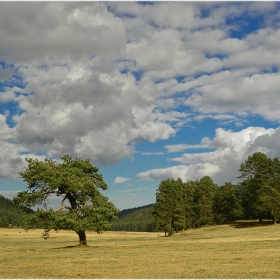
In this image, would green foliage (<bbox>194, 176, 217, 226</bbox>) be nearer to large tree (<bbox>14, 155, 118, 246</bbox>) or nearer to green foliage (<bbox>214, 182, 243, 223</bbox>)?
green foliage (<bbox>214, 182, 243, 223</bbox>)

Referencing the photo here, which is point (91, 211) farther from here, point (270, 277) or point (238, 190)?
point (238, 190)

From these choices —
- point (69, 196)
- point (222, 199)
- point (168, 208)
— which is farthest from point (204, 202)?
point (69, 196)

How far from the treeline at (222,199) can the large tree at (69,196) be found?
51134mm

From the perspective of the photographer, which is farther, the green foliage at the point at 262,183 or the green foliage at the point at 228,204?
the green foliage at the point at 228,204

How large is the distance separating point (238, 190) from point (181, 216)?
25.6 meters

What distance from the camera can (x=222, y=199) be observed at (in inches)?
4402

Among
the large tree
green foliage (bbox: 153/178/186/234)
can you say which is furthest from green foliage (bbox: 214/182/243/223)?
the large tree

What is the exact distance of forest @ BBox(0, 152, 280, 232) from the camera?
90875 mm

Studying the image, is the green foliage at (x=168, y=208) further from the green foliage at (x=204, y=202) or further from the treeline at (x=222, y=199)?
the green foliage at (x=204, y=202)

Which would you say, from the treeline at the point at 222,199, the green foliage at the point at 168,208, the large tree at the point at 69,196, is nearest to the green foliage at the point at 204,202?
the treeline at the point at 222,199

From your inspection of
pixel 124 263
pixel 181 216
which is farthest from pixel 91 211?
pixel 181 216

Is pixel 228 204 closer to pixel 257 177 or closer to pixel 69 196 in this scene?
pixel 257 177

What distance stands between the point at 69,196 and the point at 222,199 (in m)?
76.0

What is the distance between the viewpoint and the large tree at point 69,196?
42281mm
